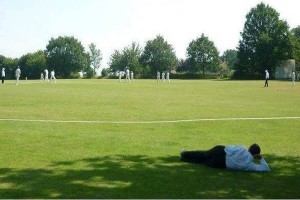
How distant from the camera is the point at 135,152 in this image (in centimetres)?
1125

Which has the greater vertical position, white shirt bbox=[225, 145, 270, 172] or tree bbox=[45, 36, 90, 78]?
tree bbox=[45, 36, 90, 78]

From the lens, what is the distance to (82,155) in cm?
1063

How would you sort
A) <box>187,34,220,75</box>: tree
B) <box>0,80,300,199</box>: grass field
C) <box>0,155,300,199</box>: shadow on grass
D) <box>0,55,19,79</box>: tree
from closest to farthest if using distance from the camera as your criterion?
<box>0,155,300,199</box>: shadow on grass → <box>0,80,300,199</box>: grass field → <box>187,34,220,75</box>: tree → <box>0,55,19,79</box>: tree

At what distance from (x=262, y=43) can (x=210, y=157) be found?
315ft

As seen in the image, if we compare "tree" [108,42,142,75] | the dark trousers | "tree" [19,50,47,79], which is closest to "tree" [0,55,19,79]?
"tree" [19,50,47,79]

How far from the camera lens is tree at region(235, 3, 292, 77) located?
99.3m

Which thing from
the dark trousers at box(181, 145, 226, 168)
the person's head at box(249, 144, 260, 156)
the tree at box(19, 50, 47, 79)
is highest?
the tree at box(19, 50, 47, 79)

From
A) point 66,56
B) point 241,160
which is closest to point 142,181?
point 241,160

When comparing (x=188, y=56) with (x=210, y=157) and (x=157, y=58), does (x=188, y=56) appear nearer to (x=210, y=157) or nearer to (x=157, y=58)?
(x=157, y=58)

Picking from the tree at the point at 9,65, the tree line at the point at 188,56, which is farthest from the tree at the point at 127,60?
the tree at the point at 9,65

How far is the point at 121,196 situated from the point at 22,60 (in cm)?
14173

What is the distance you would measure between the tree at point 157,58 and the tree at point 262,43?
3836 cm

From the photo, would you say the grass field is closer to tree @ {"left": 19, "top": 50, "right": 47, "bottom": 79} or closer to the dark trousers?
the dark trousers

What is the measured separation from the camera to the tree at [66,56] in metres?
140
